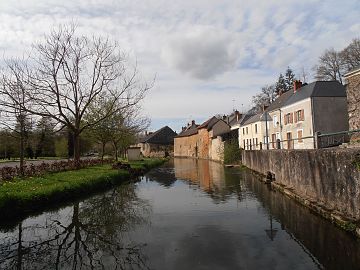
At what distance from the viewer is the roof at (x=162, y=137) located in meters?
85.4

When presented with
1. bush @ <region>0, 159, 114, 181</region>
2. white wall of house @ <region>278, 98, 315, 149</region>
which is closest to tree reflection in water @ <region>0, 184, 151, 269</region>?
bush @ <region>0, 159, 114, 181</region>

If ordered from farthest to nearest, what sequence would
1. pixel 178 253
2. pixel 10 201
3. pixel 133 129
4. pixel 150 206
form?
pixel 133 129, pixel 150 206, pixel 10 201, pixel 178 253

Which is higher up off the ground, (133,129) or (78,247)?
(133,129)

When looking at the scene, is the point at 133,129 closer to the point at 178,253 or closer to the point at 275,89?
the point at 178,253

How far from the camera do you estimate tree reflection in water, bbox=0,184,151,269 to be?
7.68 meters

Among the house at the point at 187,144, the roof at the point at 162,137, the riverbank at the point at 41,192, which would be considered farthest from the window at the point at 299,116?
the roof at the point at 162,137

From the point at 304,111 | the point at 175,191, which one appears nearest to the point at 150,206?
the point at 175,191

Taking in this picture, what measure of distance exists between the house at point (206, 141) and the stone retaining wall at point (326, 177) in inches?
1177

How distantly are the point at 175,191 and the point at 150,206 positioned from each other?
174 inches

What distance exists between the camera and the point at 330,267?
7.04 meters

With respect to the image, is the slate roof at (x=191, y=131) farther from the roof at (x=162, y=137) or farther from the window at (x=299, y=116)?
the window at (x=299, y=116)

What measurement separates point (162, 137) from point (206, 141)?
27.2 metres

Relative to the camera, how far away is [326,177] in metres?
11.1

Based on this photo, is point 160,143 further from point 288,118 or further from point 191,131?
point 288,118
